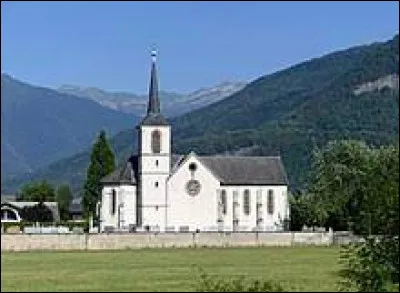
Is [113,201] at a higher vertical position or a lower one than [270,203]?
higher

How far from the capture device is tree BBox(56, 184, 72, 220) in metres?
142

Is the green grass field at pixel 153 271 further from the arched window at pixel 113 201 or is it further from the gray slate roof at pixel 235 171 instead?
the gray slate roof at pixel 235 171

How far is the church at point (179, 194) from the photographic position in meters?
104

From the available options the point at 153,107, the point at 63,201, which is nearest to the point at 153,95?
the point at 153,107

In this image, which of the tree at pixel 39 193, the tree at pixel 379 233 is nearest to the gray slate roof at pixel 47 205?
the tree at pixel 39 193

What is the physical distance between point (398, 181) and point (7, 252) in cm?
4068

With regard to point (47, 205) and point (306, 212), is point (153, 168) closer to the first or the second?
point (306, 212)

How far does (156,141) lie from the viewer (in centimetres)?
10544

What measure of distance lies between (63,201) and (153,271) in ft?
373

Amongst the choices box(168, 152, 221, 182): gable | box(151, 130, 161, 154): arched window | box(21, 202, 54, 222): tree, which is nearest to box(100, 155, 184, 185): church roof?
box(168, 152, 221, 182): gable

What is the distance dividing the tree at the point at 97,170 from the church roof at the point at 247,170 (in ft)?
41.6

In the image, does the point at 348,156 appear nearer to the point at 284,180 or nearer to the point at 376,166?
the point at 284,180

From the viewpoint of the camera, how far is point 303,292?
28.7 metres

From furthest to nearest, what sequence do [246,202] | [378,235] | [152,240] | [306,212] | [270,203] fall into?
1. [246,202]
2. [270,203]
3. [306,212]
4. [152,240]
5. [378,235]
